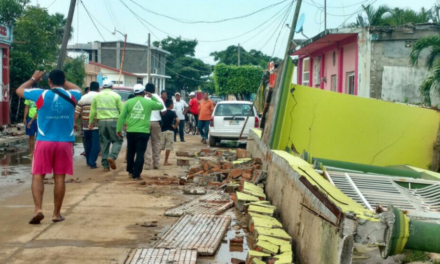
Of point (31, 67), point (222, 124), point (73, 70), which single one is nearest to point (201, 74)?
point (73, 70)

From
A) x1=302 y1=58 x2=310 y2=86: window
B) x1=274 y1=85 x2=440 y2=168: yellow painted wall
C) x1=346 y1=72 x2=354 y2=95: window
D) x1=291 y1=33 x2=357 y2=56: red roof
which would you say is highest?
x1=291 y1=33 x2=357 y2=56: red roof

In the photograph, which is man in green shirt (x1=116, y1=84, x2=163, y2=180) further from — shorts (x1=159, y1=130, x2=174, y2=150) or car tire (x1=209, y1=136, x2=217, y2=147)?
car tire (x1=209, y1=136, x2=217, y2=147)

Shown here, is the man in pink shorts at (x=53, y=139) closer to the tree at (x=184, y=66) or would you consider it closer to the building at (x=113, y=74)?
the building at (x=113, y=74)

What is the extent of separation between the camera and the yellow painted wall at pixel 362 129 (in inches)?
403

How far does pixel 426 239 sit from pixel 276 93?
649 centimetres

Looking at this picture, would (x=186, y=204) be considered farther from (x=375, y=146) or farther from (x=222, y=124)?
(x=222, y=124)

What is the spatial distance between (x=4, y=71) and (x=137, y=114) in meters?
19.4

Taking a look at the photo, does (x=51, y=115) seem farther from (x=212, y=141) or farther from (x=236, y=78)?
(x=236, y=78)

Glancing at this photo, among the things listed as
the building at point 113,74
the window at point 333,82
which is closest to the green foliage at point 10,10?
the window at point 333,82

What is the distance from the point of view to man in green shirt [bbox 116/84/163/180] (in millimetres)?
11703

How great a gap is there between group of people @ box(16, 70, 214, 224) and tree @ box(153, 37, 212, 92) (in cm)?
6721

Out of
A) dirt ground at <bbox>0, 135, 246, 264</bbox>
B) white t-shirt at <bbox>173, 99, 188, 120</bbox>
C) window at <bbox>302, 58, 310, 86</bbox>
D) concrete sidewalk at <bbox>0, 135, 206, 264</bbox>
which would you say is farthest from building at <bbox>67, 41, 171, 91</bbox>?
concrete sidewalk at <bbox>0, 135, 206, 264</bbox>

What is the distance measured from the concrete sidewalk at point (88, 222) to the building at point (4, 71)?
17.4 meters

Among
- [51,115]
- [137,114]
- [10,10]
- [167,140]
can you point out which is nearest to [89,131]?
[167,140]
